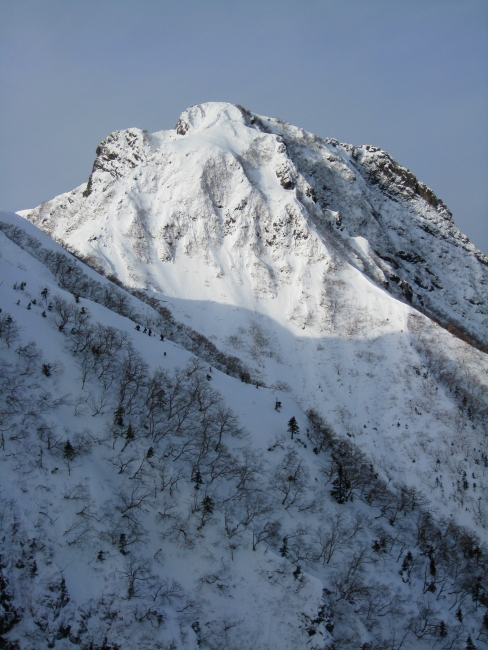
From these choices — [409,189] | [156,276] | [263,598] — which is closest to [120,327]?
[263,598]

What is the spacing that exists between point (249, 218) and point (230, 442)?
231 ft

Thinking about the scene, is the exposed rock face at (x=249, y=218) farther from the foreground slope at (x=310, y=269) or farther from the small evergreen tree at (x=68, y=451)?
the small evergreen tree at (x=68, y=451)

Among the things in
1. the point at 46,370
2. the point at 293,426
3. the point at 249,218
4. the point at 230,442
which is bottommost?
the point at 230,442

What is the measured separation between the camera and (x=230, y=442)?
37.9m

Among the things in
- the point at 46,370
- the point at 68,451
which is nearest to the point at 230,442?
the point at 68,451

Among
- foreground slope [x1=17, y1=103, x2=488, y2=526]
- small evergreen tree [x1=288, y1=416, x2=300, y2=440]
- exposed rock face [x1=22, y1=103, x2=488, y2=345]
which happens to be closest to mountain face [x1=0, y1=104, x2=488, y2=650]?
small evergreen tree [x1=288, y1=416, x2=300, y2=440]

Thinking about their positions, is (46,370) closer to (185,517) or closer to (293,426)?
(185,517)

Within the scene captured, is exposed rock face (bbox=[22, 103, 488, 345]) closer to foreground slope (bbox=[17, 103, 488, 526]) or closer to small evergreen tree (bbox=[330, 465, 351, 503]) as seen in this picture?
foreground slope (bbox=[17, 103, 488, 526])

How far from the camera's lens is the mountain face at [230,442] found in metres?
22.6

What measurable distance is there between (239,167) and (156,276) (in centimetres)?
3766

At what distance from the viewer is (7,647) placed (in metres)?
18.5

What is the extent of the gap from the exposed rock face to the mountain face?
0.85 metres

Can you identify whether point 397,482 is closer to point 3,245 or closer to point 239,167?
point 3,245

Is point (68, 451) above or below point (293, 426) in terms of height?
below
